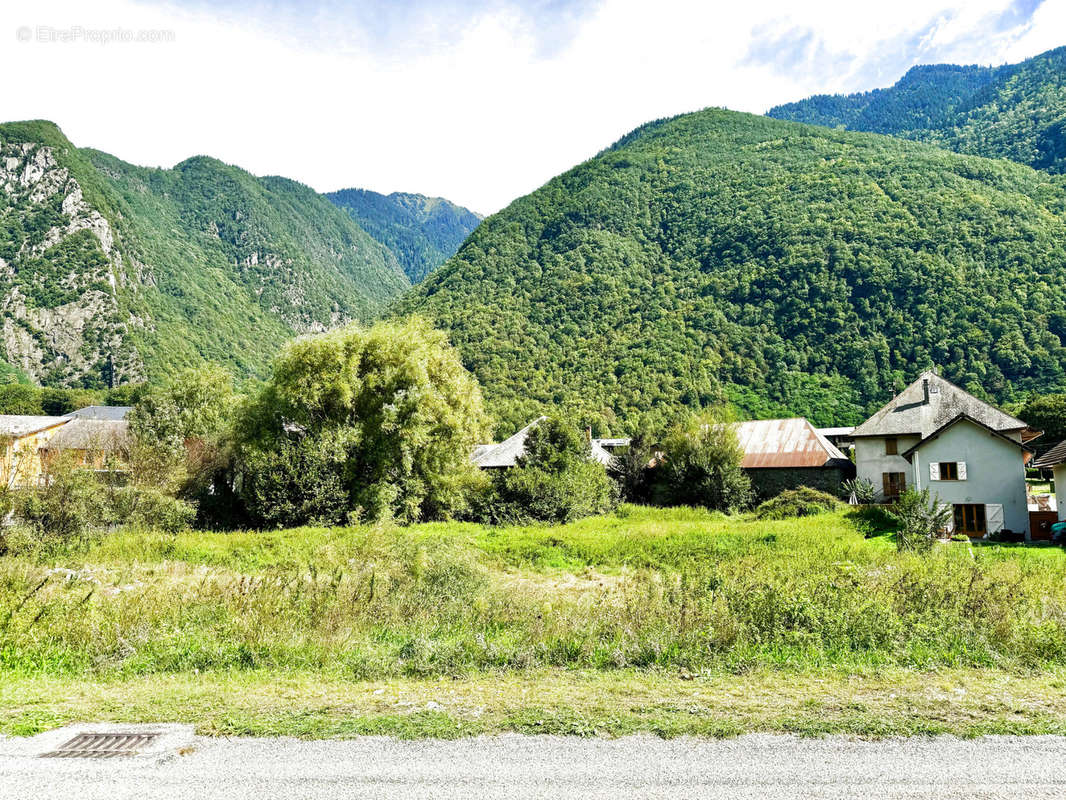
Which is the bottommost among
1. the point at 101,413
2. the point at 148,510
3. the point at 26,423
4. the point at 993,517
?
the point at 993,517

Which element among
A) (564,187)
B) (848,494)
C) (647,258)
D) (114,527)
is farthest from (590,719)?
(564,187)

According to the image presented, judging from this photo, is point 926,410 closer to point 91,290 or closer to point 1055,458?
point 1055,458

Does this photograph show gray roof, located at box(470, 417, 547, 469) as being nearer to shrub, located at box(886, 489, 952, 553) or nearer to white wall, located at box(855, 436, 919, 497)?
white wall, located at box(855, 436, 919, 497)

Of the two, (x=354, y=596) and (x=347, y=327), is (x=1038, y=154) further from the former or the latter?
(x=354, y=596)

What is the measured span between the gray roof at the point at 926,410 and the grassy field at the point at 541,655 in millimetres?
25896

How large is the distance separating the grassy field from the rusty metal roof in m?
27.9

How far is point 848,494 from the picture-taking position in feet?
126

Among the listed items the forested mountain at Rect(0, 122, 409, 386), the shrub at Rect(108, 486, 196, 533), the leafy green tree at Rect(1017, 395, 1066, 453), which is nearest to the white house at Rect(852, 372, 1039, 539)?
the leafy green tree at Rect(1017, 395, 1066, 453)

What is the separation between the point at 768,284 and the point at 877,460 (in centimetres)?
6797

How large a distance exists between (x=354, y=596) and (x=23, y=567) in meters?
7.64

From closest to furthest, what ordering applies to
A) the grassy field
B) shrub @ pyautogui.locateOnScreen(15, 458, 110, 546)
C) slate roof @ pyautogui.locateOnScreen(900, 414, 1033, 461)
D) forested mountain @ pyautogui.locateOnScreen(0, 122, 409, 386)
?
the grassy field, shrub @ pyautogui.locateOnScreen(15, 458, 110, 546), slate roof @ pyautogui.locateOnScreen(900, 414, 1033, 461), forested mountain @ pyautogui.locateOnScreen(0, 122, 409, 386)

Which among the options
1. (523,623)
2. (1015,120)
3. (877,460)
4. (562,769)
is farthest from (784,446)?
(1015,120)

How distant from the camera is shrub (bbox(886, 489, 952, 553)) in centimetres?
1906

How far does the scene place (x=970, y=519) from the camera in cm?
2998
